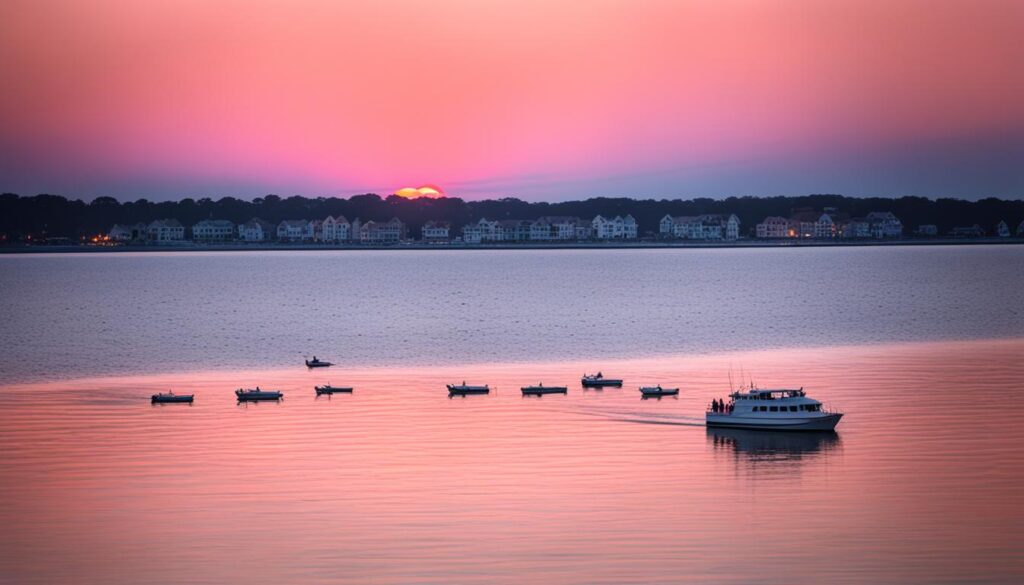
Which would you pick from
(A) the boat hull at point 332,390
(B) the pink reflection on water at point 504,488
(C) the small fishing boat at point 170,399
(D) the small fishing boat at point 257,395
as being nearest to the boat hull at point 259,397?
(D) the small fishing boat at point 257,395

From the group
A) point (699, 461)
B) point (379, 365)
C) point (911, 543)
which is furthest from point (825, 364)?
point (911, 543)

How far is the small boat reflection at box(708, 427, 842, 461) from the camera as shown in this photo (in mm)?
40969

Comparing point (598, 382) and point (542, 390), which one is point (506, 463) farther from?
point (598, 382)

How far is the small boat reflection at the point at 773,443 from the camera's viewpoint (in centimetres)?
4097

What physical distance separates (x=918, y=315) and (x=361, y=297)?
2269 inches

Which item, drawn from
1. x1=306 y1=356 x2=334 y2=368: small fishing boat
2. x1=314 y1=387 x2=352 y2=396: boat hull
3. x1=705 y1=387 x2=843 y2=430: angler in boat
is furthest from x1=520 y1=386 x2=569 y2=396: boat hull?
x1=306 y1=356 x2=334 y2=368: small fishing boat

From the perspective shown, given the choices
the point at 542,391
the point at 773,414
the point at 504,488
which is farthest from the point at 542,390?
the point at 504,488

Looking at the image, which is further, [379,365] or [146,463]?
[379,365]

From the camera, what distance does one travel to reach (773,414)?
4497 centimetres

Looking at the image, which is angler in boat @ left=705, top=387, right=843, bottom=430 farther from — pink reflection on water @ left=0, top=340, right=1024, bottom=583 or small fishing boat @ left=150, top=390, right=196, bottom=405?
small fishing boat @ left=150, top=390, right=196, bottom=405

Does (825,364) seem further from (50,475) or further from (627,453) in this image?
(50,475)

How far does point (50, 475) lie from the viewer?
37.0 m

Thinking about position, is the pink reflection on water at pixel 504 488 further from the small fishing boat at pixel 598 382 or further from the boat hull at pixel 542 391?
the boat hull at pixel 542 391

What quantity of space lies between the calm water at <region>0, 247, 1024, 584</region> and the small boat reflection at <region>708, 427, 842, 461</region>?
0.19 metres
